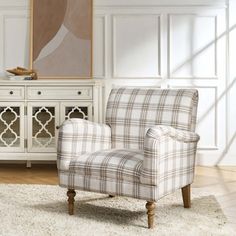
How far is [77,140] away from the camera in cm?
312

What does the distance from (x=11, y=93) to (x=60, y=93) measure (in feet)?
1.50

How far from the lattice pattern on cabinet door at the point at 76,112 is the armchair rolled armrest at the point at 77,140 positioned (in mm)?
1258

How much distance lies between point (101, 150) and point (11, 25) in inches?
95.5

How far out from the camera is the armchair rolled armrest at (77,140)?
121 inches

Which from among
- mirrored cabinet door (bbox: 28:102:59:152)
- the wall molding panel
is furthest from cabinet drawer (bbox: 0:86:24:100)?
the wall molding panel

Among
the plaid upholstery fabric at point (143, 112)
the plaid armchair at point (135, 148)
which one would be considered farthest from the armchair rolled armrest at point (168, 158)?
the plaid upholstery fabric at point (143, 112)

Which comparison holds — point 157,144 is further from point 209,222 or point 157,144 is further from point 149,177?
point 209,222

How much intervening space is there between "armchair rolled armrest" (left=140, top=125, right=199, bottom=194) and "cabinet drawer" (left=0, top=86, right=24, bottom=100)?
201 cm

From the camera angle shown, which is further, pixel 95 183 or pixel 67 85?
pixel 67 85

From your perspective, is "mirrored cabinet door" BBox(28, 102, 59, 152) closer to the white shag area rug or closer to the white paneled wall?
the white paneled wall

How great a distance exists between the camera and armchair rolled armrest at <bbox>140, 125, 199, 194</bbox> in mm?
2750

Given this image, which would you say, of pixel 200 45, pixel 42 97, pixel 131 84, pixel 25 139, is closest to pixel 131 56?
Result: pixel 131 84

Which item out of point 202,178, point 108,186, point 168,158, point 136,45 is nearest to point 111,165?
point 108,186

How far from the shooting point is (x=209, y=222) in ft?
9.51
